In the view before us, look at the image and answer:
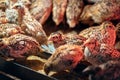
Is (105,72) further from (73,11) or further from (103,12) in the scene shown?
(73,11)

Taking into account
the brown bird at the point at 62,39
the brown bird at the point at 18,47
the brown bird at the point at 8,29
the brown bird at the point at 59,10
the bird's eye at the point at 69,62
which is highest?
the brown bird at the point at 59,10

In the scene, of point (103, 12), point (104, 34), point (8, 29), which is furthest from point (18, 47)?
point (103, 12)

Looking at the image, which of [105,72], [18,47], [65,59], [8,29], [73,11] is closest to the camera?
[105,72]

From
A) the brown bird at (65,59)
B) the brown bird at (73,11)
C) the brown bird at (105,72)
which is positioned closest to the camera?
the brown bird at (105,72)

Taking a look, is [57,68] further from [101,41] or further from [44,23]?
[44,23]

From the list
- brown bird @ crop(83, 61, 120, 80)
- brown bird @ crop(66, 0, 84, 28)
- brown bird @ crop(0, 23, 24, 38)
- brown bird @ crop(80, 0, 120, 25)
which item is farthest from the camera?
brown bird @ crop(66, 0, 84, 28)

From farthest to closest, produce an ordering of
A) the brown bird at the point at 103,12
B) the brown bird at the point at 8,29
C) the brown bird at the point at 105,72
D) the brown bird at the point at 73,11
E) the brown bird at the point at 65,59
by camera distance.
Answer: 1. the brown bird at the point at 73,11
2. the brown bird at the point at 103,12
3. the brown bird at the point at 8,29
4. the brown bird at the point at 65,59
5. the brown bird at the point at 105,72

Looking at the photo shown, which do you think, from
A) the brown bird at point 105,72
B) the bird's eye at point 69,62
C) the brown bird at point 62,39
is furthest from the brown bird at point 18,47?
the brown bird at point 105,72

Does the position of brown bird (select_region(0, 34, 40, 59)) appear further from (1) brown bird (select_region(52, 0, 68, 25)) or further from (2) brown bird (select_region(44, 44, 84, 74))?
(1) brown bird (select_region(52, 0, 68, 25))

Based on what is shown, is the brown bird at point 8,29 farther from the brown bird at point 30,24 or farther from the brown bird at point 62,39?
the brown bird at point 62,39

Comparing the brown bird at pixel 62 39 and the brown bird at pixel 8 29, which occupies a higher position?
the brown bird at pixel 8 29

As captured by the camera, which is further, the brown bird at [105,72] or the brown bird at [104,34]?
the brown bird at [104,34]

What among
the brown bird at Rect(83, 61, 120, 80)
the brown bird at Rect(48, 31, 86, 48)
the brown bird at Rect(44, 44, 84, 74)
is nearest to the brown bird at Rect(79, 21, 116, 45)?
the brown bird at Rect(48, 31, 86, 48)
